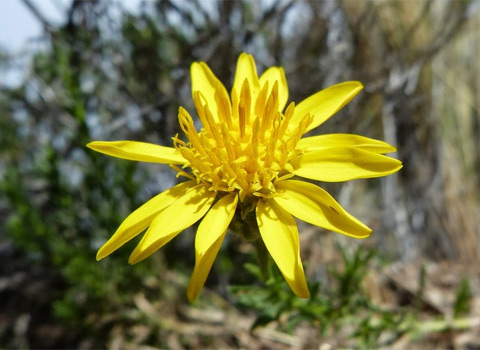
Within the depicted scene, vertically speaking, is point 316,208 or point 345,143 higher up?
point 345,143

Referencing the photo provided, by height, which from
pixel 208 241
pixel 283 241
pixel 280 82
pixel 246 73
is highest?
pixel 246 73

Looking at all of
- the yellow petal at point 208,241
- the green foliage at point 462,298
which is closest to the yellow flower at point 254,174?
the yellow petal at point 208,241

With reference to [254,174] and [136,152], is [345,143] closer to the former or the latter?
[254,174]

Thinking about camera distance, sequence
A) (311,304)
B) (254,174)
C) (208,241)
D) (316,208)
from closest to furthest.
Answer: (208,241), (316,208), (254,174), (311,304)

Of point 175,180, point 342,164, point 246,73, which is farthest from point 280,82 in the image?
point 175,180

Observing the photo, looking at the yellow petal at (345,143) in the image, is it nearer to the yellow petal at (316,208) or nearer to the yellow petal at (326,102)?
the yellow petal at (326,102)

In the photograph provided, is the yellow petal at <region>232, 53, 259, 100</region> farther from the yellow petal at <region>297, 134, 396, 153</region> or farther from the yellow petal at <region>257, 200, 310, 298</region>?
the yellow petal at <region>257, 200, 310, 298</region>

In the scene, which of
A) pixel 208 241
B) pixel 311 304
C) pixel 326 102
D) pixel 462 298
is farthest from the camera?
pixel 462 298
